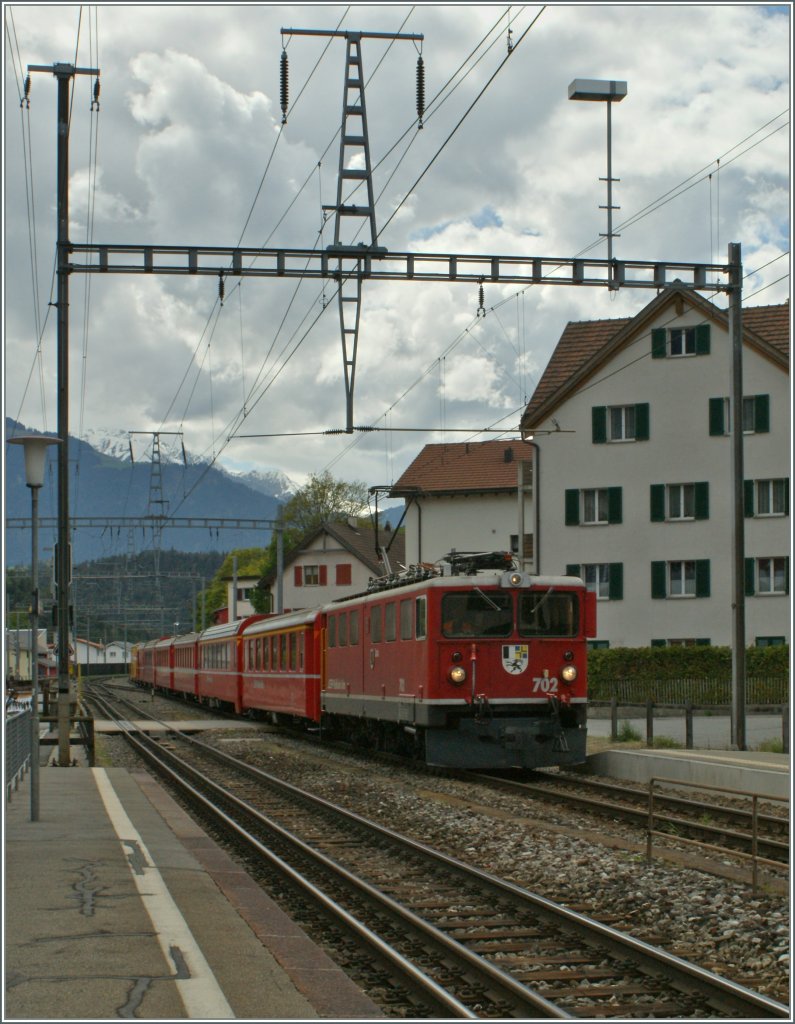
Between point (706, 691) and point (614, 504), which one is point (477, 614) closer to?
point (706, 691)

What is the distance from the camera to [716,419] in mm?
41844

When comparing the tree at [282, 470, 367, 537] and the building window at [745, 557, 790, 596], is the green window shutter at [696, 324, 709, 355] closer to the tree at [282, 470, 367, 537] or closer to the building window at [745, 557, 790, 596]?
the building window at [745, 557, 790, 596]

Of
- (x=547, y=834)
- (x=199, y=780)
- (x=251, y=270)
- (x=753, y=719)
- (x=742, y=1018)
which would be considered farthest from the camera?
(x=753, y=719)

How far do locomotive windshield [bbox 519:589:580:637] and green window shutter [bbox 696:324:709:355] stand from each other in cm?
2428

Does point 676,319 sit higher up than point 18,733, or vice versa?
point 676,319

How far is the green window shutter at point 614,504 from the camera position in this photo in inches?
1709

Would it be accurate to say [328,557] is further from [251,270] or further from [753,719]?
[251,270]

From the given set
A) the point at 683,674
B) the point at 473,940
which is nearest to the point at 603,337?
the point at 683,674

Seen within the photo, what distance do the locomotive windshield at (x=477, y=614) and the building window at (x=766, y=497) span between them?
77.1 ft

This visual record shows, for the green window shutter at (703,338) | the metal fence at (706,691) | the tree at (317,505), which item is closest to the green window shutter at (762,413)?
the green window shutter at (703,338)

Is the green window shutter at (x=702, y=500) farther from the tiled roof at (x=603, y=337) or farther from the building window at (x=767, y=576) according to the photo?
the tiled roof at (x=603, y=337)

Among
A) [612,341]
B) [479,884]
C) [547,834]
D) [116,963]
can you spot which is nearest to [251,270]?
[547,834]

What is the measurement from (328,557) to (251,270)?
192 ft

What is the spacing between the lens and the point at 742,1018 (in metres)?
6.82
